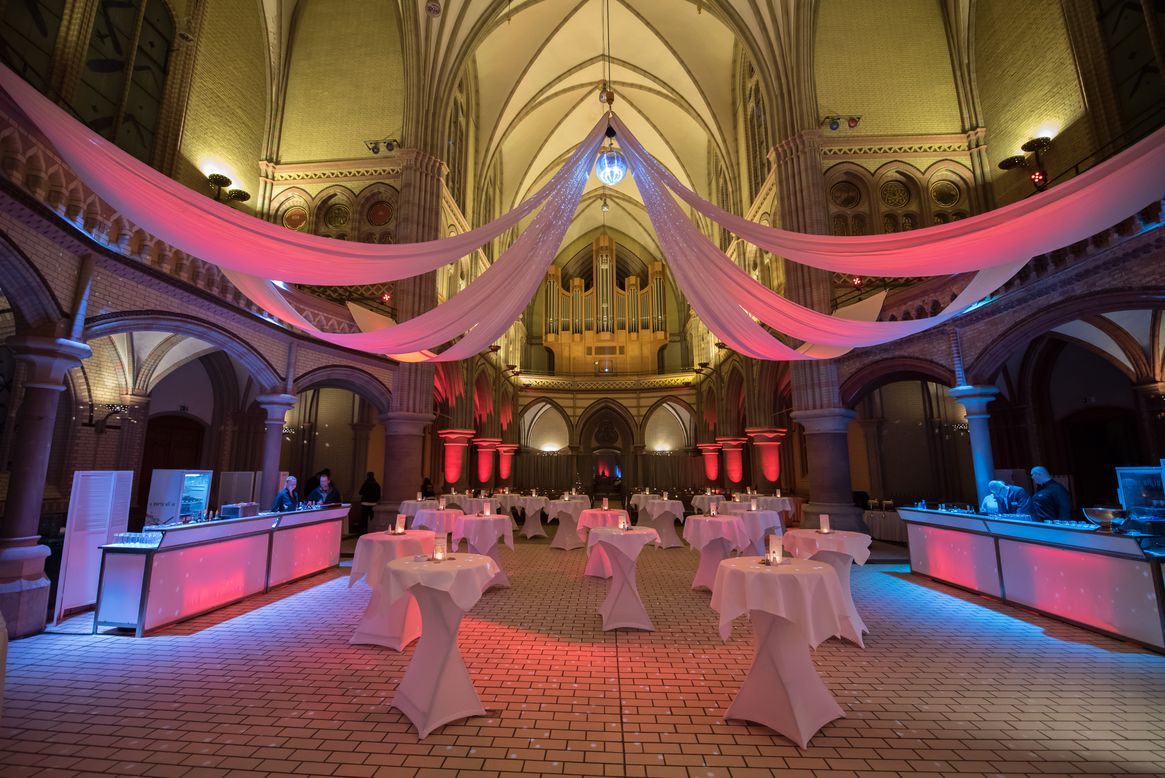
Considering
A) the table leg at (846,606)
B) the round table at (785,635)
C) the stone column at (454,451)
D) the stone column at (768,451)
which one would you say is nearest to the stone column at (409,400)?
the stone column at (454,451)

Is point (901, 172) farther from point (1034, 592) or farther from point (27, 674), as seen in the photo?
point (27, 674)

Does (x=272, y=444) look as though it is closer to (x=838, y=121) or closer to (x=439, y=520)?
(x=439, y=520)

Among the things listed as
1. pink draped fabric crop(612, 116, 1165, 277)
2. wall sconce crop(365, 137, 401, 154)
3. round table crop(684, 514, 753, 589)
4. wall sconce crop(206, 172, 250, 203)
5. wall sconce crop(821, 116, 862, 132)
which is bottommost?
round table crop(684, 514, 753, 589)

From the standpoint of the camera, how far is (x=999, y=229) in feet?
13.3

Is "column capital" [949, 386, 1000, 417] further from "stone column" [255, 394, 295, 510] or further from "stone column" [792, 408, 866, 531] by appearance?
"stone column" [255, 394, 295, 510]

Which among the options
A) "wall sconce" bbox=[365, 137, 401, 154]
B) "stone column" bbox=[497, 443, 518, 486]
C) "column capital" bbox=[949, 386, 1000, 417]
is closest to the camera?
"column capital" bbox=[949, 386, 1000, 417]

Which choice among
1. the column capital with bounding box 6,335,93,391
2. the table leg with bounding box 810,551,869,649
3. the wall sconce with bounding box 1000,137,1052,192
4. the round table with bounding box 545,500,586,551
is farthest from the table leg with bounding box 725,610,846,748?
the wall sconce with bounding box 1000,137,1052,192

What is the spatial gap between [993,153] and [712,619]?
11.6 metres

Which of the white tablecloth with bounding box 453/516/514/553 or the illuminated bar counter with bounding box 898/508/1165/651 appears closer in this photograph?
the illuminated bar counter with bounding box 898/508/1165/651

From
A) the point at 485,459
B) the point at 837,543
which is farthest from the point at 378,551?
the point at 485,459

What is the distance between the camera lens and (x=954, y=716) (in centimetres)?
350

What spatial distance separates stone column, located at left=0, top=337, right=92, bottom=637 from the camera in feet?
16.7

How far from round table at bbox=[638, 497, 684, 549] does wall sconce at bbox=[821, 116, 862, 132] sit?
28.4 ft

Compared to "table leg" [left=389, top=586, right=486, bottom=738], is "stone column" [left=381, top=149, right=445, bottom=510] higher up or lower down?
higher up
